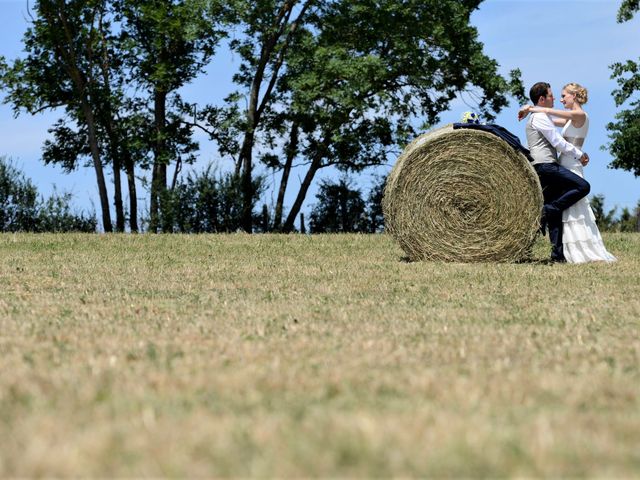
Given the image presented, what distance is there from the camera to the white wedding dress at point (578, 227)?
48.8 ft

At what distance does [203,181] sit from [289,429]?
24806mm

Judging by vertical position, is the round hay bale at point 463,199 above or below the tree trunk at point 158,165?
below

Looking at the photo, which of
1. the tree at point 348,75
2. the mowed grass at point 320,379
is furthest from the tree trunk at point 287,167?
the mowed grass at point 320,379

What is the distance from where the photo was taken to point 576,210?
1488 cm

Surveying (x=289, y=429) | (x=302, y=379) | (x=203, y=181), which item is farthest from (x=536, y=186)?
(x=203, y=181)

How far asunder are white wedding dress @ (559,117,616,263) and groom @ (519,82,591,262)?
149mm

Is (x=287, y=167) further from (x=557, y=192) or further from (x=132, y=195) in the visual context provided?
(x=557, y=192)

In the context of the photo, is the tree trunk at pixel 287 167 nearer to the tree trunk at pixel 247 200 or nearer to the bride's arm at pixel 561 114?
the tree trunk at pixel 247 200

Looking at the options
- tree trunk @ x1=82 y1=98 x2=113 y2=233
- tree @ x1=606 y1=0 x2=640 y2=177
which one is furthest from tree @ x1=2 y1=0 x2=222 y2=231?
tree @ x1=606 y1=0 x2=640 y2=177

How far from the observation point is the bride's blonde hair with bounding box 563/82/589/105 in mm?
14812

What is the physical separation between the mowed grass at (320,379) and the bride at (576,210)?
10.7ft

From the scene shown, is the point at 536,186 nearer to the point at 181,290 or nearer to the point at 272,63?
the point at 181,290

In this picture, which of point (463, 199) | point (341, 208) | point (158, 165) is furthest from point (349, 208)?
point (463, 199)

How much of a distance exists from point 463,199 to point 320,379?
10.2 m
